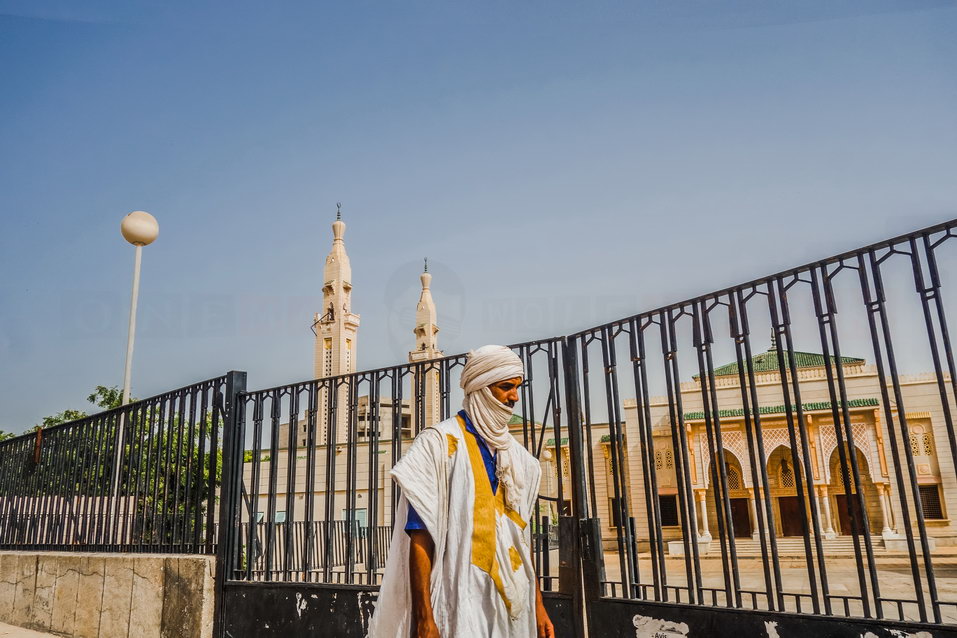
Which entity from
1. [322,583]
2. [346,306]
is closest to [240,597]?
[322,583]

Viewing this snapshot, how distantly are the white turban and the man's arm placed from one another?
0.39 m

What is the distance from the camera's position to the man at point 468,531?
7.89 feet

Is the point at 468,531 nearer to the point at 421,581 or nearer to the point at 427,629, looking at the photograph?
the point at 421,581

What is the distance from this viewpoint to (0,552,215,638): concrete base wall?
624 centimetres

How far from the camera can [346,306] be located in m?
48.9

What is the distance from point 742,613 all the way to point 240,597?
13.9 ft

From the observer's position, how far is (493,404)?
8.80 feet

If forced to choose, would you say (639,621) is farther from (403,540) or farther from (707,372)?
(403,540)

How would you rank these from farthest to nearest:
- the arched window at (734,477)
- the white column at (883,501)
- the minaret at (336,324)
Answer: the minaret at (336,324) < the arched window at (734,477) < the white column at (883,501)

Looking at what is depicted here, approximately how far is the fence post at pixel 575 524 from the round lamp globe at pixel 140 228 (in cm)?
739

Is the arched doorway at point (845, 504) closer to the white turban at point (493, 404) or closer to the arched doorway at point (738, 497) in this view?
the arched doorway at point (738, 497)

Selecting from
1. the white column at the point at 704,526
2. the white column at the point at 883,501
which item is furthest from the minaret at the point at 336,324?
the white column at the point at 883,501

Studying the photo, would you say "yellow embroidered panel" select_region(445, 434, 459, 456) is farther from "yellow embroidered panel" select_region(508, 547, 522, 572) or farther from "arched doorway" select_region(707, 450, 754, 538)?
"arched doorway" select_region(707, 450, 754, 538)

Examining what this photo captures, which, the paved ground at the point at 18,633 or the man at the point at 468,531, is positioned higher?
the man at the point at 468,531
